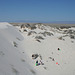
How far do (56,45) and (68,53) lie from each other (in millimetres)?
3748

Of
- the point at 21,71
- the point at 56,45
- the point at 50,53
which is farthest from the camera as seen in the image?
the point at 56,45

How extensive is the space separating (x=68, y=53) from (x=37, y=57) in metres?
6.76

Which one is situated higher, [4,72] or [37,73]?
[4,72]

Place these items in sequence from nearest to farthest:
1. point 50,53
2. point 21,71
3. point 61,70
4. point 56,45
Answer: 1. point 21,71
2. point 61,70
3. point 50,53
4. point 56,45

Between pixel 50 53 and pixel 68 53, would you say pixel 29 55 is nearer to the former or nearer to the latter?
pixel 50 53

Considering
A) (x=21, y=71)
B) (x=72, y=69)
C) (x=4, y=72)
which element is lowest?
(x=72, y=69)

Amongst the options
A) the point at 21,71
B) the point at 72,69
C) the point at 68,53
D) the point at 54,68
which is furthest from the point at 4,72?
the point at 68,53

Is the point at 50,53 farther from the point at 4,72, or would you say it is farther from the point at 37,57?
the point at 4,72

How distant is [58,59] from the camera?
17.2 m

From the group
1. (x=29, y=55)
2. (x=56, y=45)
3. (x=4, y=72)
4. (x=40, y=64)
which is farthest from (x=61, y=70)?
(x=56, y=45)

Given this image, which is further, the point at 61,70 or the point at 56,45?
the point at 56,45

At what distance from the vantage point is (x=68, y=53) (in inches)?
776

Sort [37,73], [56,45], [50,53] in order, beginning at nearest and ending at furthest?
[37,73] → [50,53] → [56,45]

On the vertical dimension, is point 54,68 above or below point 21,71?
below
